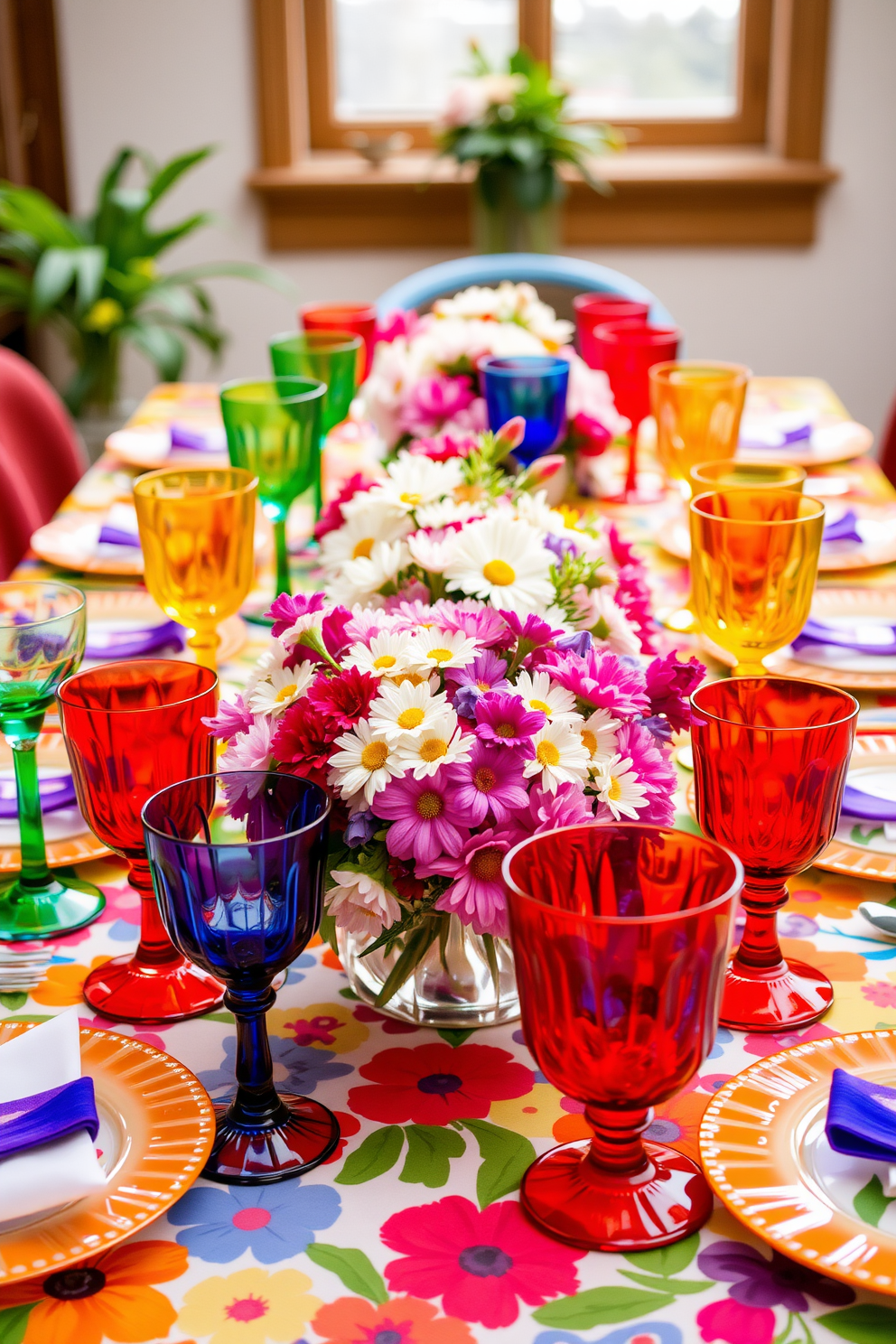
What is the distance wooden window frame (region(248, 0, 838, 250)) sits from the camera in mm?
3379

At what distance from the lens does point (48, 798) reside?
0.93 m

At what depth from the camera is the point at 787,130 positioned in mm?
3416

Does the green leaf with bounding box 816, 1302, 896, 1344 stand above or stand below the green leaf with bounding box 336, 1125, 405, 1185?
above

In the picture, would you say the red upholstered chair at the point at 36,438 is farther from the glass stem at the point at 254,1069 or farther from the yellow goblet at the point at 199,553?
the glass stem at the point at 254,1069

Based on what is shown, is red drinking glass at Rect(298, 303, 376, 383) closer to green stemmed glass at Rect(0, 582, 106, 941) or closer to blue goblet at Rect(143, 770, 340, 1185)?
green stemmed glass at Rect(0, 582, 106, 941)

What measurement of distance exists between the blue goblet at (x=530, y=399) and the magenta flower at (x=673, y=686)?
0.73 metres

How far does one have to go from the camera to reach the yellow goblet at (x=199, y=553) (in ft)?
3.32

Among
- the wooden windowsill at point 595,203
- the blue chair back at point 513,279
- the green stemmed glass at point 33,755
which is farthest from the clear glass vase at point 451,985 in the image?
the wooden windowsill at point 595,203

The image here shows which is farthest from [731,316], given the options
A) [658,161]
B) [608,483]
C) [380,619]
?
[380,619]

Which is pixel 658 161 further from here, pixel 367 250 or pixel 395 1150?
pixel 395 1150

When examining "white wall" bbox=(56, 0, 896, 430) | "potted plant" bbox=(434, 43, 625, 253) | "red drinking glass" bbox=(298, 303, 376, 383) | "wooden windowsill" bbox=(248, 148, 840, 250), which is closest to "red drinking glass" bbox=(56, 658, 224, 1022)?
"red drinking glass" bbox=(298, 303, 376, 383)

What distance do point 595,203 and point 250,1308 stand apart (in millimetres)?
3322

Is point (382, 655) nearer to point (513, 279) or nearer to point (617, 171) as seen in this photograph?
point (513, 279)

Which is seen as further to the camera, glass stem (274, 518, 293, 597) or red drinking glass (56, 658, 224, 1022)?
glass stem (274, 518, 293, 597)
